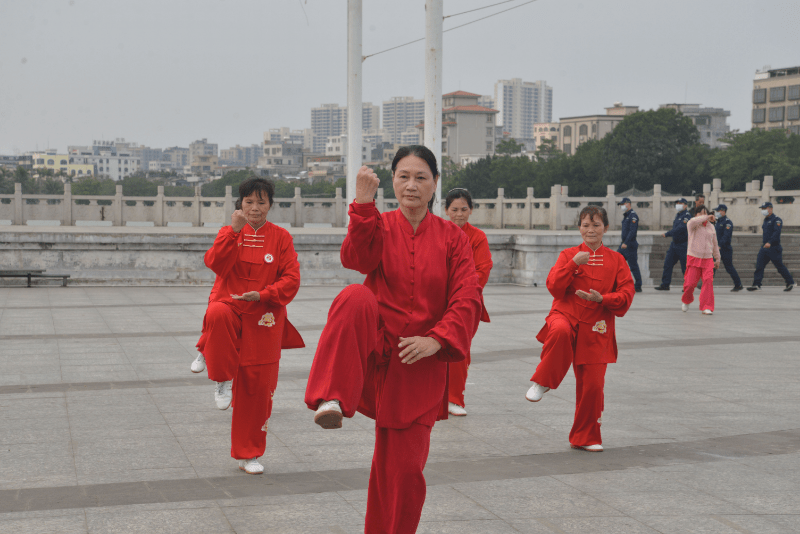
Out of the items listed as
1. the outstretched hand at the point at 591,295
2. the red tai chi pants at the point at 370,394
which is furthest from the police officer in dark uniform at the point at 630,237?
the red tai chi pants at the point at 370,394

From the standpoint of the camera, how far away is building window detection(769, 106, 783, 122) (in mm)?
94250

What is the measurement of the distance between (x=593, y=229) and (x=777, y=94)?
102 m

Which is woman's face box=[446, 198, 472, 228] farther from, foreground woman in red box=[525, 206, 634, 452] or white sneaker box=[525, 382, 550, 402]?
white sneaker box=[525, 382, 550, 402]

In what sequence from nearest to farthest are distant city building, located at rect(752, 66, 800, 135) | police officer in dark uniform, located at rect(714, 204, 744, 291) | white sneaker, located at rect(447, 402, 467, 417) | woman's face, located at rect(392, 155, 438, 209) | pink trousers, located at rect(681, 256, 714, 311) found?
woman's face, located at rect(392, 155, 438, 209)
white sneaker, located at rect(447, 402, 467, 417)
pink trousers, located at rect(681, 256, 714, 311)
police officer in dark uniform, located at rect(714, 204, 744, 291)
distant city building, located at rect(752, 66, 800, 135)

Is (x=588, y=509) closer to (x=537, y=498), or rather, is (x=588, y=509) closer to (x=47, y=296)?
(x=537, y=498)

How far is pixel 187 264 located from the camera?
51.3 feet

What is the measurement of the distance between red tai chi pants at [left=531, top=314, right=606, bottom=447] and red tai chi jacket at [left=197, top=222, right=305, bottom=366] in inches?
65.8

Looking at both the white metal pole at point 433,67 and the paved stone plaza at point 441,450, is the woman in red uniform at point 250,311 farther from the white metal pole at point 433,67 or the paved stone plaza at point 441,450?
the white metal pole at point 433,67

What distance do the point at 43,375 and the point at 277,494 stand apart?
3920mm

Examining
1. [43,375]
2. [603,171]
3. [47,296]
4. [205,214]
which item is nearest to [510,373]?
[43,375]

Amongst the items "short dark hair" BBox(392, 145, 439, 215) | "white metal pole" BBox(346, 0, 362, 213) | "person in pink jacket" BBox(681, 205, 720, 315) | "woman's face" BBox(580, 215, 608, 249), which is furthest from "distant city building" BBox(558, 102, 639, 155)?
"short dark hair" BBox(392, 145, 439, 215)

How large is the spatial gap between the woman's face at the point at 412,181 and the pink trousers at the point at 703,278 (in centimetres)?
1021

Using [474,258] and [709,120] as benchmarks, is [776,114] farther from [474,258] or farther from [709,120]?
[474,258]

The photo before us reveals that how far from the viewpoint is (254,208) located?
4762 mm
